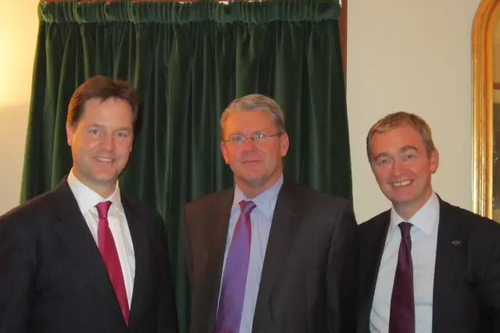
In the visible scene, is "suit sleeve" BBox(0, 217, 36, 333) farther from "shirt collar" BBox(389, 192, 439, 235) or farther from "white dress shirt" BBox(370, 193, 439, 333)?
"shirt collar" BBox(389, 192, 439, 235)

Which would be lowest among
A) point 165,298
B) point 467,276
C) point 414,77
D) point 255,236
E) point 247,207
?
point 165,298

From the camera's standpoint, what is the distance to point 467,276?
1776 mm

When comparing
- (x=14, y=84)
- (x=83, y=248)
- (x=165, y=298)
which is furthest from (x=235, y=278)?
(x=14, y=84)

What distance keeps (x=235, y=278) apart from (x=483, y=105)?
1577 millimetres

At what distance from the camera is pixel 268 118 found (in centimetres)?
210

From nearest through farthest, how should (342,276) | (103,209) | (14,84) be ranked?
(103,209), (342,276), (14,84)

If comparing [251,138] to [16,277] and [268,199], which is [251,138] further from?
[16,277]

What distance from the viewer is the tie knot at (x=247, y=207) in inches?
80.7

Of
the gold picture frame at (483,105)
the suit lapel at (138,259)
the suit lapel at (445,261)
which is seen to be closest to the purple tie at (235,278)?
the suit lapel at (138,259)

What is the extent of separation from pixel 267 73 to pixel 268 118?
0.70 m

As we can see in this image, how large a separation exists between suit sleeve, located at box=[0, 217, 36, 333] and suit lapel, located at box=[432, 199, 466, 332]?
51.5 inches

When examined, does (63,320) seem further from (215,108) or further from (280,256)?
(215,108)

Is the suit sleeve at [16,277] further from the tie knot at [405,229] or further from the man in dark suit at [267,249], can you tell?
the tie knot at [405,229]

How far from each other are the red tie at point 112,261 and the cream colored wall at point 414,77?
4.74 ft
